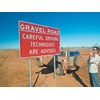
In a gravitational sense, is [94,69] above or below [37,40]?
below

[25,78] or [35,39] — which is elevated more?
[35,39]

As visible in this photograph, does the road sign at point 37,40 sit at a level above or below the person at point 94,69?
above

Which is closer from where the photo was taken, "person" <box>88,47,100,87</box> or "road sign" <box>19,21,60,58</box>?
"road sign" <box>19,21,60,58</box>

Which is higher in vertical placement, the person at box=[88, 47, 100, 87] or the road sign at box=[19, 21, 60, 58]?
the road sign at box=[19, 21, 60, 58]

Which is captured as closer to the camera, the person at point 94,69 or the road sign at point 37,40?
the road sign at point 37,40

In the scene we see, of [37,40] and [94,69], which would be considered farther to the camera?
[37,40]
